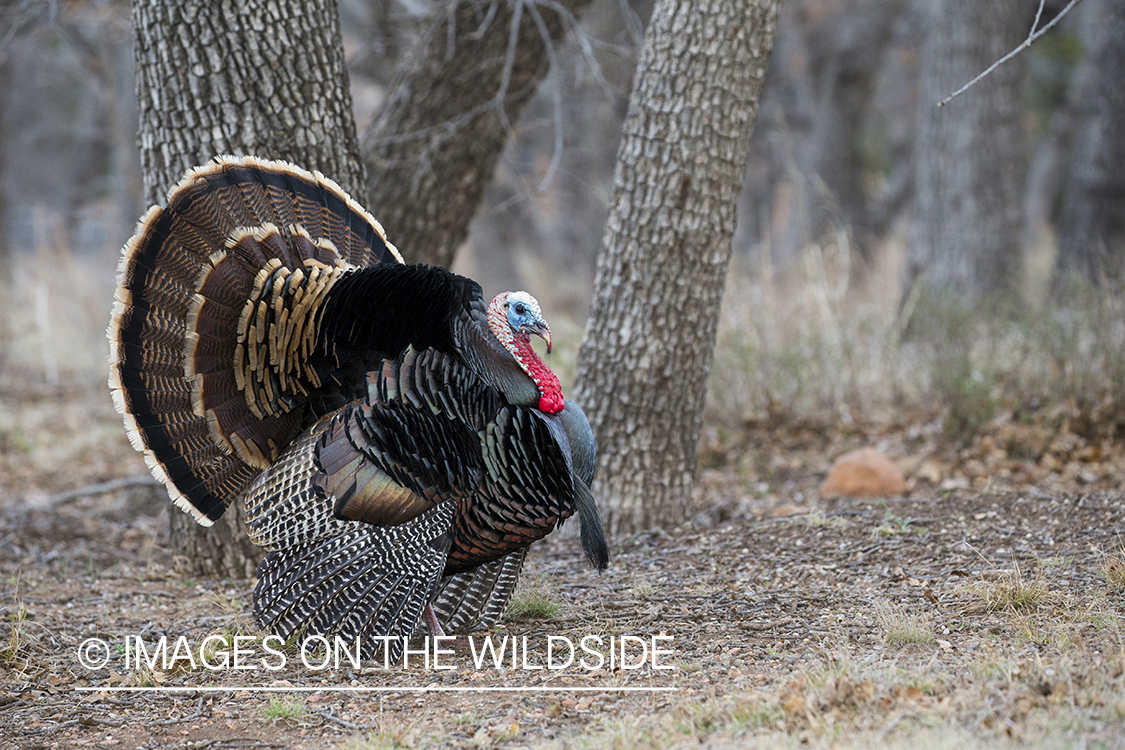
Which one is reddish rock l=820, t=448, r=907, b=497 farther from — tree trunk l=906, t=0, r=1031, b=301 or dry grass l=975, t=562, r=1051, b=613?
tree trunk l=906, t=0, r=1031, b=301

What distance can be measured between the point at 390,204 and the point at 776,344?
2.85 metres

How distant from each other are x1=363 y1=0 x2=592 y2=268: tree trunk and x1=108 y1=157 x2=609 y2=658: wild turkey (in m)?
1.73

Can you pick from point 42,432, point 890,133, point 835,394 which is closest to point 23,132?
point 42,432

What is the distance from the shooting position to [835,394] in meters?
6.65

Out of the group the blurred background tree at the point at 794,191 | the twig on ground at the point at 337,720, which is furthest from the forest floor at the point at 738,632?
the blurred background tree at the point at 794,191

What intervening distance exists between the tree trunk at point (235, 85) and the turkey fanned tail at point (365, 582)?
1.79 m

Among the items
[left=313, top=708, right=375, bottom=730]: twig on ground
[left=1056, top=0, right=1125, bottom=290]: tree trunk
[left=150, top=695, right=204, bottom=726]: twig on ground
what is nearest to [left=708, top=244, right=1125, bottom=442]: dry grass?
[left=1056, top=0, right=1125, bottom=290]: tree trunk

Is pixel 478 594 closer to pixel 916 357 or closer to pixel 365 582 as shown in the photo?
pixel 365 582

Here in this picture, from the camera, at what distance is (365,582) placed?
340 centimetres

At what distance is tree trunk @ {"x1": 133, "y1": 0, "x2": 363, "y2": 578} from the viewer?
4.22m

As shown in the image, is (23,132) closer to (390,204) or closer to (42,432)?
Result: (42,432)

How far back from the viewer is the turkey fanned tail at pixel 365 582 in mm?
3389

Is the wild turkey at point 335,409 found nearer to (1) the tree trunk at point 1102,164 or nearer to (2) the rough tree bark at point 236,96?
(2) the rough tree bark at point 236,96

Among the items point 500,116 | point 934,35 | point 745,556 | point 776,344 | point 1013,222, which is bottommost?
point 745,556
